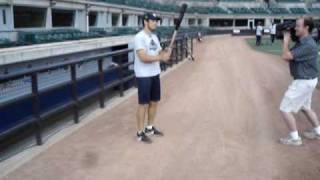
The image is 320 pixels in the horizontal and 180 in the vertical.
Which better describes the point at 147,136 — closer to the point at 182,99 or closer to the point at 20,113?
the point at 20,113

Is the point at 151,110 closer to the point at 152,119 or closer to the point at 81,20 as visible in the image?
the point at 152,119

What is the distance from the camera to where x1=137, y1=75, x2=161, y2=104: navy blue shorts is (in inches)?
278

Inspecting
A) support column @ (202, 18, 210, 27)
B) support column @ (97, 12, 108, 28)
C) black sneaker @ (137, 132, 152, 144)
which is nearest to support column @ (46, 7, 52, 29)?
support column @ (97, 12, 108, 28)

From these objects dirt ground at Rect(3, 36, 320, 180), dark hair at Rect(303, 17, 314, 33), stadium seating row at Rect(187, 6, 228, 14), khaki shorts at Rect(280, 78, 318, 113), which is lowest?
dirt ground at Rect(3, 36, 320, 180)

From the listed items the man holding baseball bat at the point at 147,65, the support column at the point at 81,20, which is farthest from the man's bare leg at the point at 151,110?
the support column at the point at 81,20

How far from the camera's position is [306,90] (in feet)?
22.9

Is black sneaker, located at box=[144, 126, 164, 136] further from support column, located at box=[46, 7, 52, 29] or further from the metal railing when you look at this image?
support column, located at box=[46, 7, 52, 29]

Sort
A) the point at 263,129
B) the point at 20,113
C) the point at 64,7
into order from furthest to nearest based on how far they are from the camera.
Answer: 1. the point at 64,7
2. the point at 20,113
3. the point at 263,129

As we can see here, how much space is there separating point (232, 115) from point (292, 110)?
245cm

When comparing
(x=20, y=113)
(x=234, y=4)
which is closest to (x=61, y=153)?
(x=20, y=113)

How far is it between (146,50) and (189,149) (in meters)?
1.49

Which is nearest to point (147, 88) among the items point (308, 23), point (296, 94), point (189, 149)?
point (189, 149)

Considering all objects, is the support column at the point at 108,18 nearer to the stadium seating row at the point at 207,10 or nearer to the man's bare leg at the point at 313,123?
the man's bare leg at the point at 313,123

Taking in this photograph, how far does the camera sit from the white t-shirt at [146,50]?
6.84 metres
